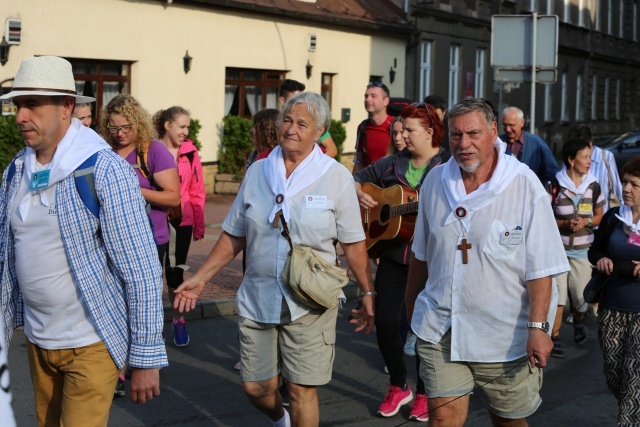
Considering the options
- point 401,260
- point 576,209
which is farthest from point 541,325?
point 576,209

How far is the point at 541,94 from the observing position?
41.0 meters

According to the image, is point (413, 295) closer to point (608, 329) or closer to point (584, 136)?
point (608, 329)

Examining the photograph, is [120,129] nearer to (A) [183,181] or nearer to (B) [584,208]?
(A) [183,181]

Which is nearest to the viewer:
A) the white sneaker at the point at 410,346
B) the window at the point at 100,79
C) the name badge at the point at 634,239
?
the name badge at the point at 634,239

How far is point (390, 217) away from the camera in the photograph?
700 cm

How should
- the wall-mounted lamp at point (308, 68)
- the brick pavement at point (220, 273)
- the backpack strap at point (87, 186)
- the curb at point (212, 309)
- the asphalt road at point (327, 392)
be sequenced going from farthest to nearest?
the wall-mounted lamp at point (308, 68) → the brick pavement at point (220, 273) → the curb at point (212, 309) → the asphalt road at point (327, 392) → the backpack strap at point (87, 186)

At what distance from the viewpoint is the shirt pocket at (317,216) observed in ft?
17.3

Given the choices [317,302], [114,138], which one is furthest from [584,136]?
[317,302]

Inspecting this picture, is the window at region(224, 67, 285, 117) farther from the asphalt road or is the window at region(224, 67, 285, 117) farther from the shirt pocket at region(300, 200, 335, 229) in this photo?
the shirt pocket at region(300, 200, 335, 229)

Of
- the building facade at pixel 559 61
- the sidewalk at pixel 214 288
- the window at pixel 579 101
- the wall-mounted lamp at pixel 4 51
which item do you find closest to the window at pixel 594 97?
the building facade at pixel 559 61

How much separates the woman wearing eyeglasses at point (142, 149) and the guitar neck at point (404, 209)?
1.48m

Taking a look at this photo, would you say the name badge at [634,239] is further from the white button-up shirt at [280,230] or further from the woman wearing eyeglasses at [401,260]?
the white button-up shirt at [280,230]

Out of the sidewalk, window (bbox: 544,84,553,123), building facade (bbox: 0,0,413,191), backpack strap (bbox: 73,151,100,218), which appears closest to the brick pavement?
the sidewalk

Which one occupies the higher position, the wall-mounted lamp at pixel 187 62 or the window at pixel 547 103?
the window at pixel 547 103
